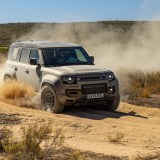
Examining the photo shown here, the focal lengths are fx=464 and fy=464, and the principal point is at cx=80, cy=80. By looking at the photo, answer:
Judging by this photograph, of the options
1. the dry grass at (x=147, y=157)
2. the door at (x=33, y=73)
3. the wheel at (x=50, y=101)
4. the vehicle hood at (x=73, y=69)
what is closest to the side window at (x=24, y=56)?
the door at (x=33, y=73)

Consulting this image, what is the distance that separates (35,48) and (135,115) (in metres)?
3.55

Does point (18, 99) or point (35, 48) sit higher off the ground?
point (35, 48)

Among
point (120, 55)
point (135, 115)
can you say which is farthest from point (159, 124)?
point (120, 55)

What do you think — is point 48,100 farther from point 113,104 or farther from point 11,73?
point 11,73

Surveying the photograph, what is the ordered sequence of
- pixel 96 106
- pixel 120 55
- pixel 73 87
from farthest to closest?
pixel 120 55, pixel 96 106, pixel 73 87

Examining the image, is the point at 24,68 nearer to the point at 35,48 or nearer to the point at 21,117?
the point at 35,48

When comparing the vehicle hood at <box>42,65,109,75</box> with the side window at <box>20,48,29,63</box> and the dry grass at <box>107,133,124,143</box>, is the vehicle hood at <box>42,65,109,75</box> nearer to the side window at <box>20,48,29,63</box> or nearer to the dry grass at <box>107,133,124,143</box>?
the side window at <box>20,48,29,63</box>

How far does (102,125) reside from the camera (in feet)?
34.3

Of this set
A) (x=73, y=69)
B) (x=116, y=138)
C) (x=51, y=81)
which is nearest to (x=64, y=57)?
(x=73, y=69)

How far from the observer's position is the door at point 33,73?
42.8 feet

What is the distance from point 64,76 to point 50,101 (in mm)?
833

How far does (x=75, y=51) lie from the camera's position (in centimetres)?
1370

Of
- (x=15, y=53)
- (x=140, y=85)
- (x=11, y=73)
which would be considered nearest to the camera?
(x=11, y=73)

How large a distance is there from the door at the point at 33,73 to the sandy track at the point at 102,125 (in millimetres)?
898
